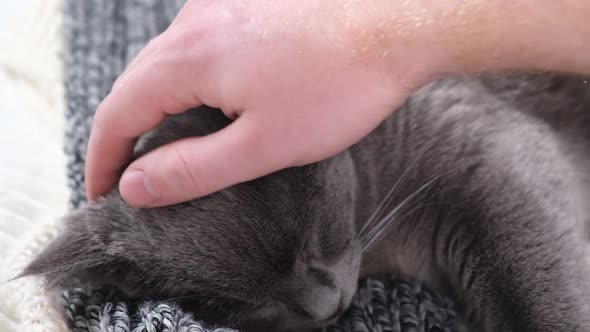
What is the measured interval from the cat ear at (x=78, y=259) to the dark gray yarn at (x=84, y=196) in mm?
36

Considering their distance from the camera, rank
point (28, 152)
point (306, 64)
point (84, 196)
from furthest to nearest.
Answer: point (28, 152)
point (84, 196)
point (306, 64)

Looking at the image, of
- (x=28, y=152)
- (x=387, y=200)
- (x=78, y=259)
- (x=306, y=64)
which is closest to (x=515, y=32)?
(x=306, y=64)

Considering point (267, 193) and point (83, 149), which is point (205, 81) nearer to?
point (267, 193)

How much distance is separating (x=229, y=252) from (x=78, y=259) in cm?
19

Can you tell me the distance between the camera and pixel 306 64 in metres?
0.80

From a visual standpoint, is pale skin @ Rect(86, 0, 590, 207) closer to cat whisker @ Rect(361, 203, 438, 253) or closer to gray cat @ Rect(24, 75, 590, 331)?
gray cat @ Rect(24, 75, 590, 331)

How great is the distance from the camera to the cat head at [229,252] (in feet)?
2.87

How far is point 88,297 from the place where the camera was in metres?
0.93

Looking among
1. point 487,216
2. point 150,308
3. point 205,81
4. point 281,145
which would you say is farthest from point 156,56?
point 487,216

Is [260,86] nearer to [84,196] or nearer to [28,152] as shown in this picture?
[84,196]

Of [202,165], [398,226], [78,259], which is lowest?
[398,226]

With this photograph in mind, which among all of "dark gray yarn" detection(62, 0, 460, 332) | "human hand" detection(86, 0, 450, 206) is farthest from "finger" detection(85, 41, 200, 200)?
"dark gray yarn" detection(62, 0, 460, 332)

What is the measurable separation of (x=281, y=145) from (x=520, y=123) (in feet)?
1.63

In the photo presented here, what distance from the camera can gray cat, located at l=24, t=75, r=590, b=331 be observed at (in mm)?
886
